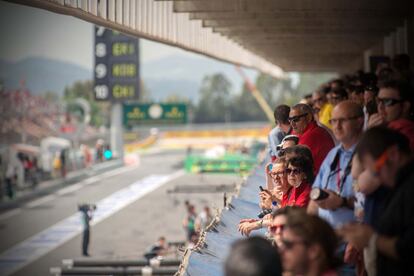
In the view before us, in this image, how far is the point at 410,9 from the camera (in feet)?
64.3

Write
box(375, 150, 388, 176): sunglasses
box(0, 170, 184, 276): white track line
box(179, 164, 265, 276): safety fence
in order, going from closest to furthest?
box(375, 150, 388, 176): sunglasses, box(179, 164, 265, 276): safety fence, box(0, 170, 184, 276): white track line

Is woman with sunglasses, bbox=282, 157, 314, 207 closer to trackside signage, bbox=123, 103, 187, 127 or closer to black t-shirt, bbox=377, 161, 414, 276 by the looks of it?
black t-shirt, bbox=377, 161, 414, 276

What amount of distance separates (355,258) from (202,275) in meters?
2.77

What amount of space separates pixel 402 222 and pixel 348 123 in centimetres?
162

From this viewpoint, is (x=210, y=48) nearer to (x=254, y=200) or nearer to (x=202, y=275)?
(x=254, y=200)

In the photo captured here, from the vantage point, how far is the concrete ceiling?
16734 mm

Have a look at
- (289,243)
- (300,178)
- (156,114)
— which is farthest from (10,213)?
(289,243)

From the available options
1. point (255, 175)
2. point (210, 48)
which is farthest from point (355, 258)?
point (210, 48)

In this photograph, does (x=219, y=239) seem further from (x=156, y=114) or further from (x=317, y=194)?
(x=156, y=114)

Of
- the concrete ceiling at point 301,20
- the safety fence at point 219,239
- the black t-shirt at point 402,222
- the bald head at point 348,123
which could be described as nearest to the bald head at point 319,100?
the safety fence at point 219,239

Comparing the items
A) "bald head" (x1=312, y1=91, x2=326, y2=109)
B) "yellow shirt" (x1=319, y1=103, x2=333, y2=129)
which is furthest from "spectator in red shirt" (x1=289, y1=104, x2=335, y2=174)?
"bald head" (x1=312, y1=91, x2=326, y2=109)

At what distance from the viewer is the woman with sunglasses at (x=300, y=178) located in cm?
692

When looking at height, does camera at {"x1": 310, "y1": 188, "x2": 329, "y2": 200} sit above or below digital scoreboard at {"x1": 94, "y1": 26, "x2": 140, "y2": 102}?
below

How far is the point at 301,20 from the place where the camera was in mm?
20781
